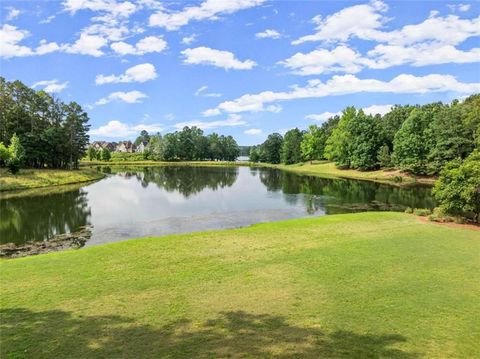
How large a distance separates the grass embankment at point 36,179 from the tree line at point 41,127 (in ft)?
14.1

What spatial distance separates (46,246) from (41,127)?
209 ft

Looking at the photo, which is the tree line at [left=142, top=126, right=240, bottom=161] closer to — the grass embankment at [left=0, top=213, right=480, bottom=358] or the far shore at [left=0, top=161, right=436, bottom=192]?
the far shore at [left=0, top=161, right=436, bottom=192]

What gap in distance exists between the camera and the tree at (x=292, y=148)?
12189cm

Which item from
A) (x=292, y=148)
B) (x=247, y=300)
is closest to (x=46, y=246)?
(x=247, y=300)

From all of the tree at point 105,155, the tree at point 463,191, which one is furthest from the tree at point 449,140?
the tree at point 105,155

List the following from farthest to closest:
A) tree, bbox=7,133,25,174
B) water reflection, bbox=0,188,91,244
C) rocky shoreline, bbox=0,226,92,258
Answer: tree, bbox=7,133,25,174 < water reflection, bbox=0,188,91,244 < rocky shoreline, bbox=0,226,92,258

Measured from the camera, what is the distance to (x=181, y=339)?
8414mm

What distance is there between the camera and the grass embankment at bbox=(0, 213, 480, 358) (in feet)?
26.9

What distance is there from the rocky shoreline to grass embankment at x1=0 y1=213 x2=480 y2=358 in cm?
508

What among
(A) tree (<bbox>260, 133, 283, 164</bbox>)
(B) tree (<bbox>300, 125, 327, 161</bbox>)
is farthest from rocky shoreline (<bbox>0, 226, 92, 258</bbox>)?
(A) tree (<bbox>260, 133, 283, 164</bbox>)

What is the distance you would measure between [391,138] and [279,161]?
64053 millimetres

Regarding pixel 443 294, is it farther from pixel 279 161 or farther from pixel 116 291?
pixel 279 161

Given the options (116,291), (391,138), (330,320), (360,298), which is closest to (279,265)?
(360,298)

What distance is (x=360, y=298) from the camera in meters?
11.0
